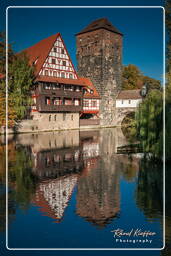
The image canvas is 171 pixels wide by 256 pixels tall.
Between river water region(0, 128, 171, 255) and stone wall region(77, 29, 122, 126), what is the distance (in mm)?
33597

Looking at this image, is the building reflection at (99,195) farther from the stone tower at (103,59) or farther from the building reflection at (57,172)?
the stone tower at (103,59)

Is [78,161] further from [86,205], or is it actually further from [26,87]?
[26,87]

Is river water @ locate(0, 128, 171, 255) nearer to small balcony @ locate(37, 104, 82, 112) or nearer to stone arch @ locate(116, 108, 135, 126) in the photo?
small balcony @ locate(37, 104, 82, 112)

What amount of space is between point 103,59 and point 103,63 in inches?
26.7

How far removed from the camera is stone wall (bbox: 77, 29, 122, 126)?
157 feet

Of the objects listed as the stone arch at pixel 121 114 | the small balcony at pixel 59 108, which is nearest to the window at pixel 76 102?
the small balcony at pixel 59 108

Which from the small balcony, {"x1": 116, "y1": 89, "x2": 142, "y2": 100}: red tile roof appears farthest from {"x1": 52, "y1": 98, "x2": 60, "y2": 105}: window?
{"x1": 116, "y1": 89, "x2": 142, "y2": 100}: red tile roof

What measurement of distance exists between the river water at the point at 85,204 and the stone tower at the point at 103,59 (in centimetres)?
3367

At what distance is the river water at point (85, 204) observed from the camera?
6.79 metres

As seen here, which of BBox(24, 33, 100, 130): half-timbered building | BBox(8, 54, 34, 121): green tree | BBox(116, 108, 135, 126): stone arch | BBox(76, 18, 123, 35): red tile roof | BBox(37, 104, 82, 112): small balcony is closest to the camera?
BBox(8, 54, 34, 121): green tree

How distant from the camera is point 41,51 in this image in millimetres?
39844

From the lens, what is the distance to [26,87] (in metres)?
34.8

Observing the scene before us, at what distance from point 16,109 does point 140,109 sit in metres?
21.5

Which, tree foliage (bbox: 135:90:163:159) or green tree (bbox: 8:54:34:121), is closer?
tree foliage (bbox: 135:90:163:159)
